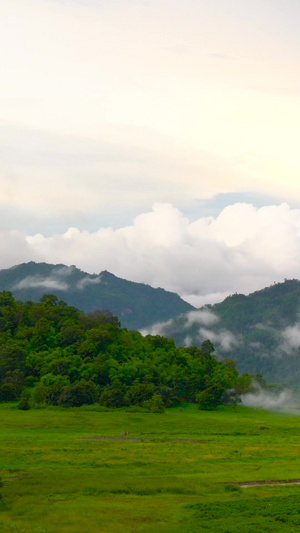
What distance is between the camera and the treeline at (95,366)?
129375 millimetres

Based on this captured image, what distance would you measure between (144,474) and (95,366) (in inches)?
3149

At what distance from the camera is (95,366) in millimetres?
142125

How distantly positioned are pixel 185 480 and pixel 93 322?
10811 centimetres

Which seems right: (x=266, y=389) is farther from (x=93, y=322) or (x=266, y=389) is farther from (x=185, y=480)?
(x=185, y=480)

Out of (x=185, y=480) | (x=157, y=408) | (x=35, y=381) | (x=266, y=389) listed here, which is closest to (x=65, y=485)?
(x=185, y=480)

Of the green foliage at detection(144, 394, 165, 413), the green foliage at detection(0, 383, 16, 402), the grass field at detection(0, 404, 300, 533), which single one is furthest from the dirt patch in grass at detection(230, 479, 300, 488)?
the green foliage at detection(0, 383, 16, 402)

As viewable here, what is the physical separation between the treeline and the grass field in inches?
670

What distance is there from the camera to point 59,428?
329ft

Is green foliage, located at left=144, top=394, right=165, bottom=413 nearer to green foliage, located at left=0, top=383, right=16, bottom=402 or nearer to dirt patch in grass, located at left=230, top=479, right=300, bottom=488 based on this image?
green foliage, located at left=0, top=383, right=16, bottom=402

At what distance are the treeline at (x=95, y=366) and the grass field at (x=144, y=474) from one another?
670 inches

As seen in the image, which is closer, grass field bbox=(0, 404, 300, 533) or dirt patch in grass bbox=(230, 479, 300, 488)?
grass field bbox=(0, 404, 300, 533)

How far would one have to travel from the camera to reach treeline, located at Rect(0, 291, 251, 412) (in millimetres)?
129375

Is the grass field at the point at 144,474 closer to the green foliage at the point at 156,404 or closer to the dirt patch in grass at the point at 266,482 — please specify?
the dirt patch in grass at the point at 266,482

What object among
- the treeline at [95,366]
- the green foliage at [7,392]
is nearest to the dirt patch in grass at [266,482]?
the treeline at [95,366]
